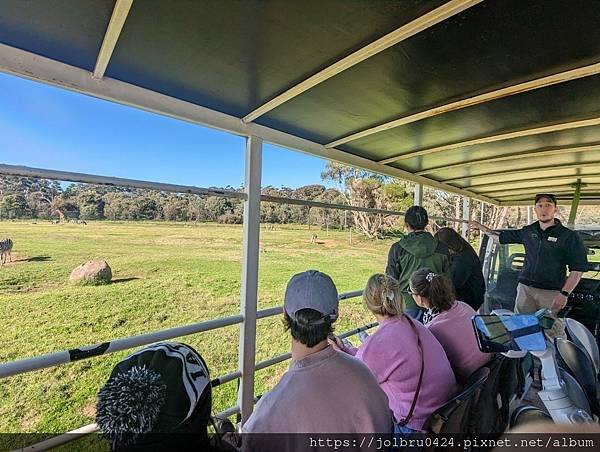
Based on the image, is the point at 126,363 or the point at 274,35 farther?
the point at 274,35

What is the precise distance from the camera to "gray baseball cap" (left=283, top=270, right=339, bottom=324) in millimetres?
1178

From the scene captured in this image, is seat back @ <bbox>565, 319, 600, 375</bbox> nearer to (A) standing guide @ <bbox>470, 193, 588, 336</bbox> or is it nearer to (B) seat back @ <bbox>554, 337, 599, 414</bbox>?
(B) seat back @ <bbox>554, 337, 599, 414</bbox>

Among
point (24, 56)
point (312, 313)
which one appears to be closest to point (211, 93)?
point (24, 56)

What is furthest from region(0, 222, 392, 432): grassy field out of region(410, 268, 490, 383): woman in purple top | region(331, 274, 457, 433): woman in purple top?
region(331, 274, 457, 433): woman in purple top

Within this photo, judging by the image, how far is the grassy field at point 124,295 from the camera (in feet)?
16.0

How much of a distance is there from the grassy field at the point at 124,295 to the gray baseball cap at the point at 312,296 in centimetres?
339

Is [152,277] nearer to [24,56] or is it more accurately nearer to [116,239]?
[116,239]

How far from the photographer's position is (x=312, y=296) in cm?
119

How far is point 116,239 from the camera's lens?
6770mm

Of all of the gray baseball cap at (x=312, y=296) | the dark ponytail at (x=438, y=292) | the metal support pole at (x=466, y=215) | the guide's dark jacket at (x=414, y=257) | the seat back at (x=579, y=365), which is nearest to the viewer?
the gray baseball cap at (x=312, y=296)

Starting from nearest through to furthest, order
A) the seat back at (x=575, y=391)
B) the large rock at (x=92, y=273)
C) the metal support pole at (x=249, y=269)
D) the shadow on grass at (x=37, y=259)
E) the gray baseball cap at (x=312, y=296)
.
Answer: the gray baseball cap at (x=312, y=296), the seat back at (x=575, y=391), the metal support pole at (x=249, y=269), the shadow on grass at (x=37, y=259), the large rock at (x=92, y=273)

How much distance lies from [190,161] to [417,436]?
8.09 meters

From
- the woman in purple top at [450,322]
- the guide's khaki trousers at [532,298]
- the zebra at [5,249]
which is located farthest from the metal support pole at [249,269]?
the zebra at [5,249]

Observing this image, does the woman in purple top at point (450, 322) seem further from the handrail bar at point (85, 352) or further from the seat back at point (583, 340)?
the handrail bar at point (85, 352)
